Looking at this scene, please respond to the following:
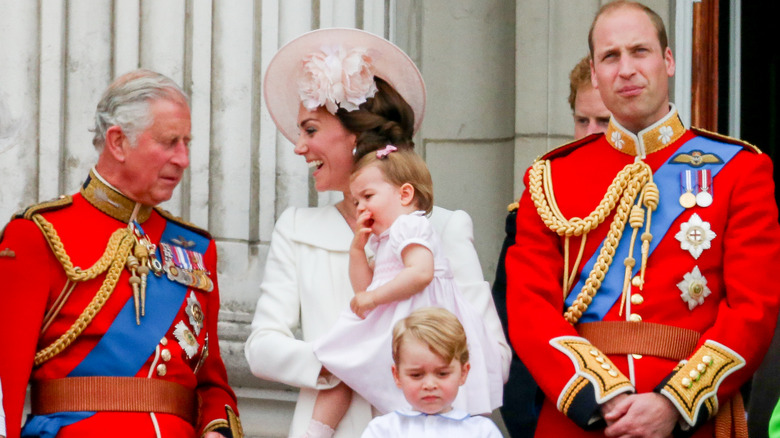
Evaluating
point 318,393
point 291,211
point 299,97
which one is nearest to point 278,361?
point 318,393

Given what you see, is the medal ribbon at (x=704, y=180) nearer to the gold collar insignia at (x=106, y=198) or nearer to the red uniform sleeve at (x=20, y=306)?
the gold collar insignia at (x=106, y=198)

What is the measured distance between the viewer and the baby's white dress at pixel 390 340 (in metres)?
3.84

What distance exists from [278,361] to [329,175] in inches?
23.0

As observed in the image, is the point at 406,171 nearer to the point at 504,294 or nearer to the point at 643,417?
the point at 504,294

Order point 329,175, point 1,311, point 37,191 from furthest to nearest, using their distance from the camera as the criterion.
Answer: point 37,191 → point 329,175 → point 1,311

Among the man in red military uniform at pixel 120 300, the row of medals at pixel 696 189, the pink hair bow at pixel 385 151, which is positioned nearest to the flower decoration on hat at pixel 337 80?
the pink hair bow at pixel 385 151

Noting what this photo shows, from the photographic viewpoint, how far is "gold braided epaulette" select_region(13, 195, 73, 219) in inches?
156

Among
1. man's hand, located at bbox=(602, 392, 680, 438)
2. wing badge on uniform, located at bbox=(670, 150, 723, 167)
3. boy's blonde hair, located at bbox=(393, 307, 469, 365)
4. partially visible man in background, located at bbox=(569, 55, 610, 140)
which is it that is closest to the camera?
boy's blonde hair, located at bbox=(393, 307, 469, 365)

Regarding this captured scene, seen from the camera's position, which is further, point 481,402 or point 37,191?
point 37,191

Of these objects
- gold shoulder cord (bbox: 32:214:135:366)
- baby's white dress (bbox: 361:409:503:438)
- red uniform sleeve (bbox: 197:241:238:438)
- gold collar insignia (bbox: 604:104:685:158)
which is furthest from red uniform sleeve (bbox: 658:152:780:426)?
gold shoulder cord (bbox: 32:214:135:366)

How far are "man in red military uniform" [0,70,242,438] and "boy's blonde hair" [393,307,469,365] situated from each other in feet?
2.38

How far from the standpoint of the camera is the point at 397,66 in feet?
14.4

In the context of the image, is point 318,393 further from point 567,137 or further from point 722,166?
point 567,137

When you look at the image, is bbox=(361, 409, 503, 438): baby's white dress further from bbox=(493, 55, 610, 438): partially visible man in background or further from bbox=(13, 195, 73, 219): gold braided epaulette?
bbox=(13, 195, 73, 219): gold braided epaulette
